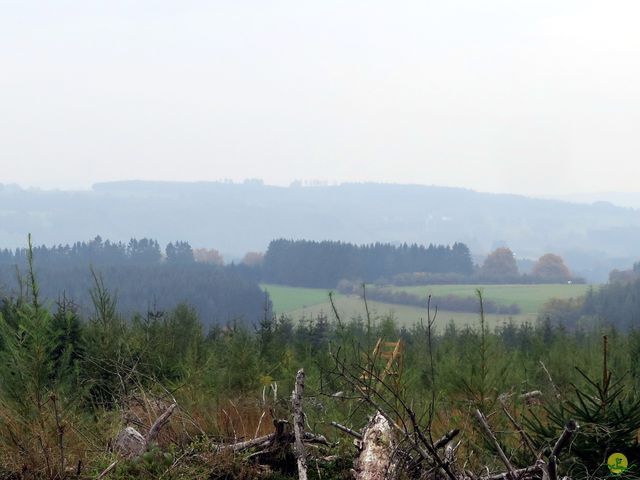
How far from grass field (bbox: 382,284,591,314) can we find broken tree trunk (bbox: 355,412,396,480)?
12721 cm

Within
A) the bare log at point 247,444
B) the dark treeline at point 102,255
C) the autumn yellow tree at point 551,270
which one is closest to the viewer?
the bare log at point 247,444

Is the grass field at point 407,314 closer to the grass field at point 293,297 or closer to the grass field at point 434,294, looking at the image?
the grass field at point 434,294

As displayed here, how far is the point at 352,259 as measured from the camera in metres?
197

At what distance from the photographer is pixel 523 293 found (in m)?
147

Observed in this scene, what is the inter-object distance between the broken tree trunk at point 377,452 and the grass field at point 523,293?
12721 cm

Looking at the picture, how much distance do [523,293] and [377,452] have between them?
486 feet

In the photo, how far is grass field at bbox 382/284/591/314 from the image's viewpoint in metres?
134

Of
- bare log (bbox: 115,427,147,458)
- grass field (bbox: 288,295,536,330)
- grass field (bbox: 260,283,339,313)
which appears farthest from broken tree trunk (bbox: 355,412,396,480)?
grass field (bbox: 260,283,339,313)

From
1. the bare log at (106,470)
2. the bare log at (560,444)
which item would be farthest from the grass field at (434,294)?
the bare log at (560,444)

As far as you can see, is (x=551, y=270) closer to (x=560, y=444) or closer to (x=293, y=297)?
(x=293, y=297)

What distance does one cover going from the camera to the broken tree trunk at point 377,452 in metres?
4.65

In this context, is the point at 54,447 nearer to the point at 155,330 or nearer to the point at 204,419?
the point at 204,419

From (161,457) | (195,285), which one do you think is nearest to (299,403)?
(161,457)

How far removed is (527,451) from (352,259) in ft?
631
